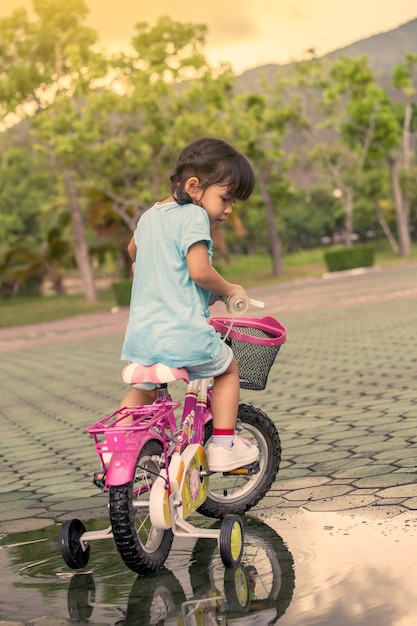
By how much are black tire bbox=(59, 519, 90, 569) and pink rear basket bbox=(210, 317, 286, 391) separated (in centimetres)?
95

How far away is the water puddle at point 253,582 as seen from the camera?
3.43 meters

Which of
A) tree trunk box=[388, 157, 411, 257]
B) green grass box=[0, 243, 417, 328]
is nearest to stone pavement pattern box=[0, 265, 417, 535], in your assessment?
green grass box=[0, 243, 417, 328]

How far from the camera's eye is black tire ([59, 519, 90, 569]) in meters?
4.11

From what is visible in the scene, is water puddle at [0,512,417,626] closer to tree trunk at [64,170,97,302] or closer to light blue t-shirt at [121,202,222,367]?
light blue t-shirt at [121,202,222,367]

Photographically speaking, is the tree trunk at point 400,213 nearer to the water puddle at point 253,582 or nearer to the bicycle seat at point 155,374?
the water puddle at point 253,582

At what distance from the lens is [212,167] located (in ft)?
13.8

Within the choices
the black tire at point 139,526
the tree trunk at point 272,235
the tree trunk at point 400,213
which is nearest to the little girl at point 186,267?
the black tire at point 139,526

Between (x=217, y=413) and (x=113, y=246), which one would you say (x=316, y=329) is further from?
(x=113, y=246)

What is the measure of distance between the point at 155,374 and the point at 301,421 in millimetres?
3489

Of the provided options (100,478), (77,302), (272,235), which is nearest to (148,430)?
(100,478)

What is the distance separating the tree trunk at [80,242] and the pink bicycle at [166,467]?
39489 millimetres

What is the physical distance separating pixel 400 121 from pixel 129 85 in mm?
20140

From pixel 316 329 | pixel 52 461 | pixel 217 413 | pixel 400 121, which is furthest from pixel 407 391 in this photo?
pixel 400 121

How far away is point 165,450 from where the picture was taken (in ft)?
13.5
